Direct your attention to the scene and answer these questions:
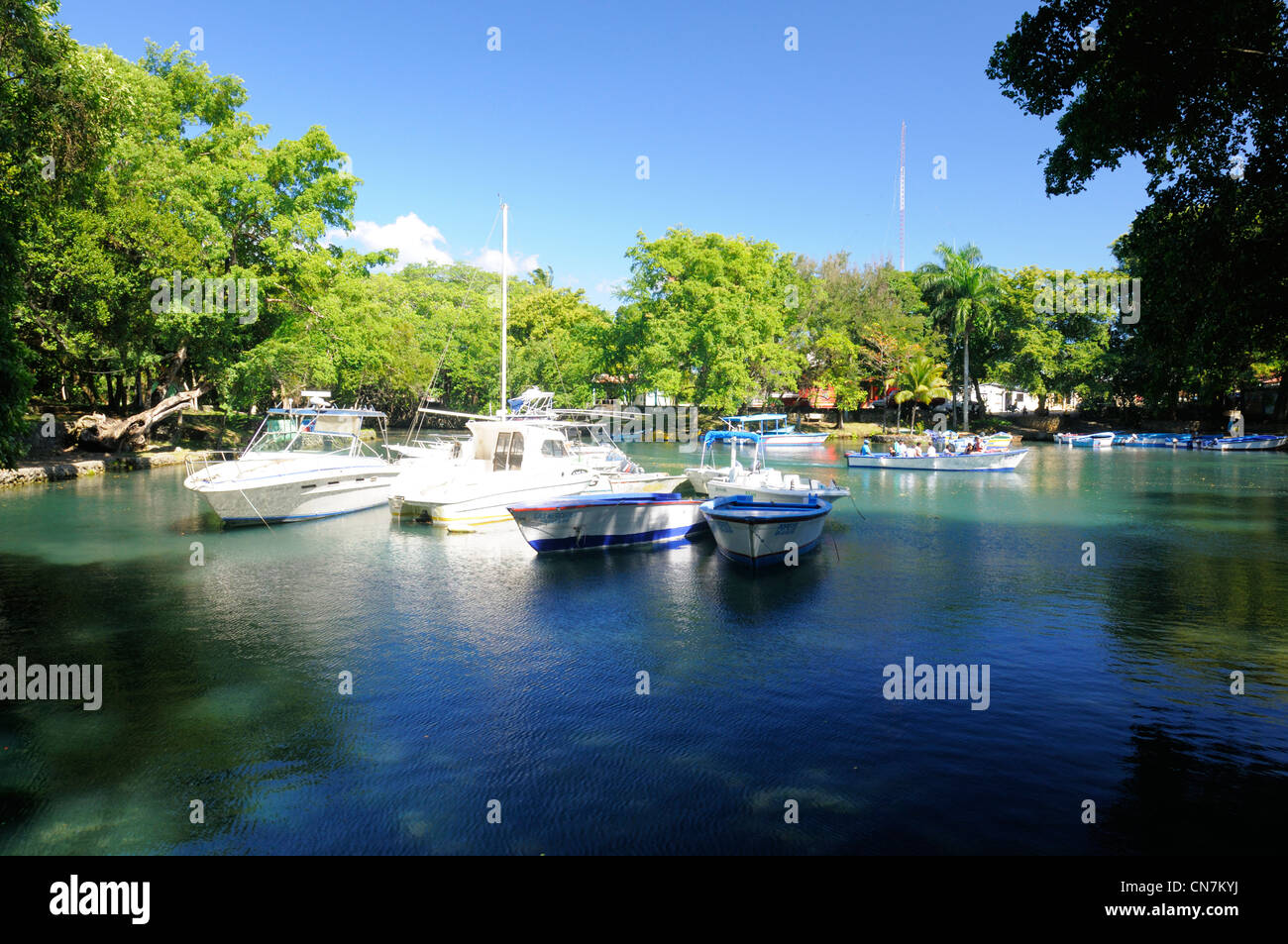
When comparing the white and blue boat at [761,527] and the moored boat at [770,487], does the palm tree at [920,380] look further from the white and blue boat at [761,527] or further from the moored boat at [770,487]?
the white and blue boat at [761,527]

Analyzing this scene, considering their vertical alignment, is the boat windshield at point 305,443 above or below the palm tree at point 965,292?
below

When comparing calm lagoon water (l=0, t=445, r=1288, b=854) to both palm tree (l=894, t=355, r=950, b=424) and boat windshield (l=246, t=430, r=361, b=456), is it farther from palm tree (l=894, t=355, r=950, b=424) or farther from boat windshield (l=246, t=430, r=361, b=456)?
palm tree (l=894, t=355, r=950, b=424)

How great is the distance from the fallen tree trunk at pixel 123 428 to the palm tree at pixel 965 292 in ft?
188

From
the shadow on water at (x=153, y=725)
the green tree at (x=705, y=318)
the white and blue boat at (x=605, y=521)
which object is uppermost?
the green tree at (x=705, y=318)

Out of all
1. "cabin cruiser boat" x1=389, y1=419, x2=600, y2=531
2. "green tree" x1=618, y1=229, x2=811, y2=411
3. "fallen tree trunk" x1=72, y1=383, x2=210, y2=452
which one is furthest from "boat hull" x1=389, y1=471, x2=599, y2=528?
"green tree" x1=618, y1=229, x2=811, y2=411

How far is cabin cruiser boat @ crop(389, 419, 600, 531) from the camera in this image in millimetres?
20266

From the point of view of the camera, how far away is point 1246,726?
827 centimetres

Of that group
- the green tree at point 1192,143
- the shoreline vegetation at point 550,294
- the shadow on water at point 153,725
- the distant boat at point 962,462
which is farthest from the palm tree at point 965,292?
the shadow on water at point 153,725

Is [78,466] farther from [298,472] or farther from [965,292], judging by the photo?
[965,292]

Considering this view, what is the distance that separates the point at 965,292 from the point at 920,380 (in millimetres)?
8610

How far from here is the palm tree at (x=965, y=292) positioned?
63594mm

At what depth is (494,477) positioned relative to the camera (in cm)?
2041

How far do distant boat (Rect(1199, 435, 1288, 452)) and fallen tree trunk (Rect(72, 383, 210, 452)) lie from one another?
66181 mm
